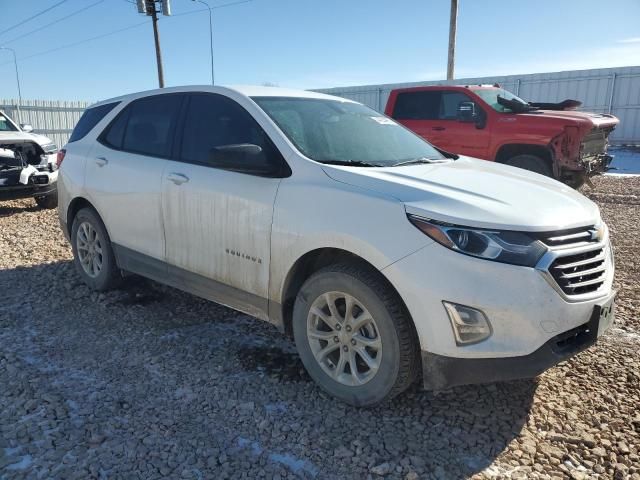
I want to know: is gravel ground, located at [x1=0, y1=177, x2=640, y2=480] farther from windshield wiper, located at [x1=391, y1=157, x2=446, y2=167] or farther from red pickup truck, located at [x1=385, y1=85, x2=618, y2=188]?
red pickup truck, located at [x1=385, y1=85, x2=618, y2=188]

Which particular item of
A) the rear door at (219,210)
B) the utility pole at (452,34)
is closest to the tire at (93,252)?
the rear door at (219,210)

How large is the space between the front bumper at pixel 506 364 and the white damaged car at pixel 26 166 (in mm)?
7838

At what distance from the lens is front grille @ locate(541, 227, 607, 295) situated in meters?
2.50

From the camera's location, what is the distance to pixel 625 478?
2377mm

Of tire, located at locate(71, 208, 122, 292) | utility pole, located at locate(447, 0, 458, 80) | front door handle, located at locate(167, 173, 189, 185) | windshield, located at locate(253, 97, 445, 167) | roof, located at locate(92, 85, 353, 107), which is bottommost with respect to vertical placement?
tire, located at locate(71, 208, 122, 292)

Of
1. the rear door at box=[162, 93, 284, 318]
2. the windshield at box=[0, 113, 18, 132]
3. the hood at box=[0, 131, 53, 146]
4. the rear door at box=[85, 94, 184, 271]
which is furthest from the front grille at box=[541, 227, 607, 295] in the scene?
the windshield at box=[0, 113, 18, 132]

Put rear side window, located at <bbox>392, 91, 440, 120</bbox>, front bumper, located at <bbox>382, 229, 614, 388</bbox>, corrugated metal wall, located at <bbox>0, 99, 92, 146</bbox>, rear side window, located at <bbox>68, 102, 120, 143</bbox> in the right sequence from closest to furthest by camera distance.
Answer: front bumper, located at <bbox>382, 229, 614, 388</bbox> < rear side window, located at <bbox>68, 102, 120, 143</bbox> < rear side window, located at <bbox>392, 91, 440, 120</bbox> < corrugated metal wall, located at <bbox>0, 99, 92, 146</bbox>

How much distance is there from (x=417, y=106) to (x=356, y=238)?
303 inches

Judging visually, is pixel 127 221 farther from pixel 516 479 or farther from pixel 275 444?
pixel 516 479

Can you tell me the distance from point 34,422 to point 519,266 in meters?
2.63

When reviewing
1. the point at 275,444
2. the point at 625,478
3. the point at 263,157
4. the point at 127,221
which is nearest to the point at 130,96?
the point at 127,221

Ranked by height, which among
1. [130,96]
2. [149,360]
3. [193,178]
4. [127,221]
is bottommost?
[149,360]

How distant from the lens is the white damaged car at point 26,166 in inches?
321

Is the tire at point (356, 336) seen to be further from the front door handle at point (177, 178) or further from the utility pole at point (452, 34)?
the utility pole at point (452, 34)
